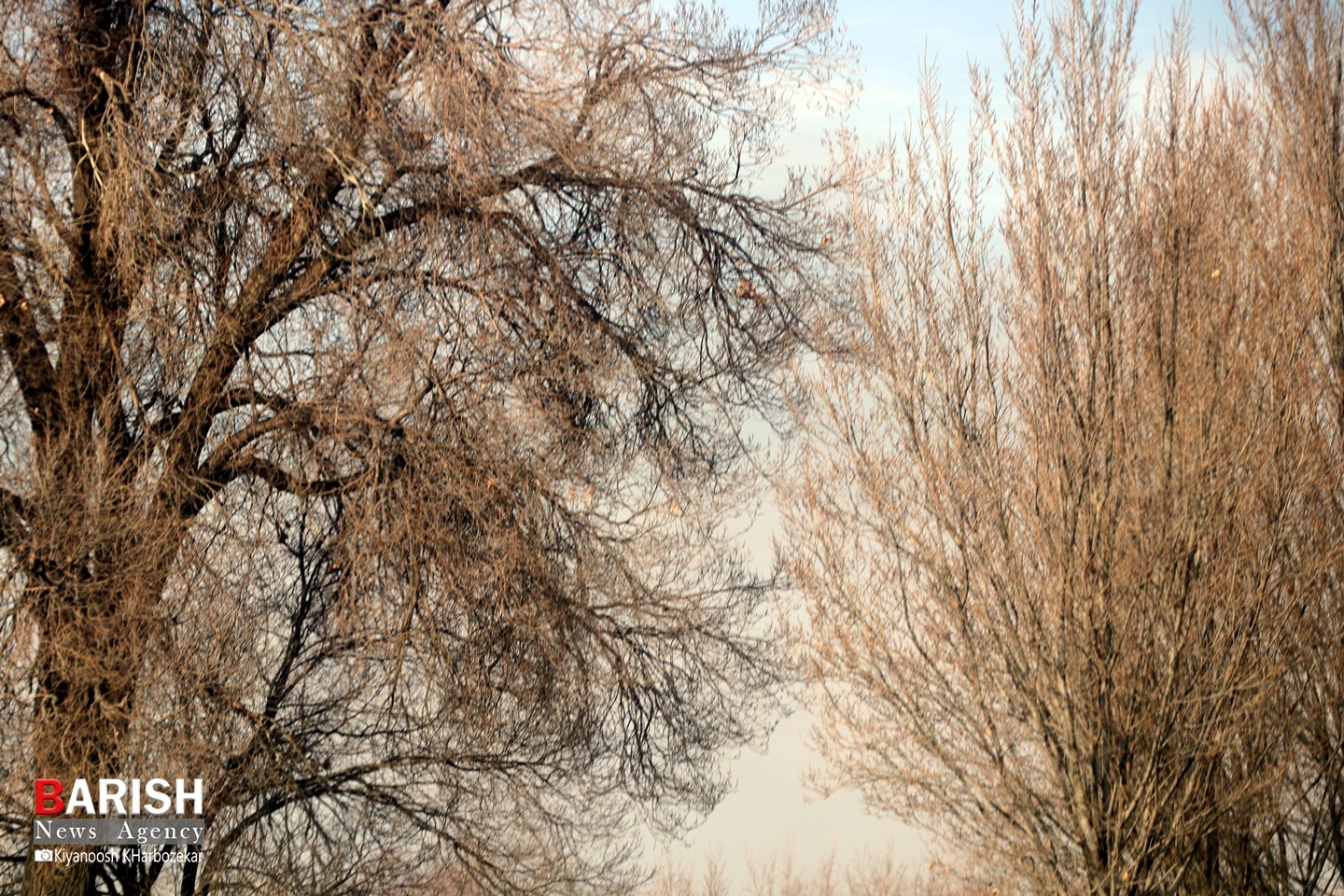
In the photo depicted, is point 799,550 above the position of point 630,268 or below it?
below

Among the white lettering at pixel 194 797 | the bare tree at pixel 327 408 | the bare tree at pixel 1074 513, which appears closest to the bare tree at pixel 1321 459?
the bare tree at pixel 1074 513

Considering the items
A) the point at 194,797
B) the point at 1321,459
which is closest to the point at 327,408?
the point at 194,797

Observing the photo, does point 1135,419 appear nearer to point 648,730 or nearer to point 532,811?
point 648,730

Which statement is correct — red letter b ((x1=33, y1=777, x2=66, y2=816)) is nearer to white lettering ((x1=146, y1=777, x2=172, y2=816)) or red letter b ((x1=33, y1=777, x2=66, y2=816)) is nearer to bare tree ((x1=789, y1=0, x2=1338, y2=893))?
white lettering ((x1=146, y1=777, x2=172, y2=816))

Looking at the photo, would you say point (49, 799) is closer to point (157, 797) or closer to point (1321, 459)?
point (157, 797)

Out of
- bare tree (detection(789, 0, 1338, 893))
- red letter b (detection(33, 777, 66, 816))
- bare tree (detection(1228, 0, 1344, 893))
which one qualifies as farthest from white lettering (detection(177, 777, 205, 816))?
bare tree (detection(1228, 0, 1344, 893))

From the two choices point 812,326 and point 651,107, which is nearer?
point 651,107

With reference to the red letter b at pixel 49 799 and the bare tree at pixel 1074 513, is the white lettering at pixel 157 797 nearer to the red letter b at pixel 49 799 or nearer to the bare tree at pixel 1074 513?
the red letter b at pixel 49 799

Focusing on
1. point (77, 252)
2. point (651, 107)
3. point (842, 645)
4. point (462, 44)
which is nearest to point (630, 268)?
point (651, 107)

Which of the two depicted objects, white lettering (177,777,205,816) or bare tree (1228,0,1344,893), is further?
bare tree (1228,0,1344,893)

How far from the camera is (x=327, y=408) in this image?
5922 millimetres

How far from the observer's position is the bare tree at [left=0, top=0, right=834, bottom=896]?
5.77 m

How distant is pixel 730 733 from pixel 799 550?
1274 millimetres

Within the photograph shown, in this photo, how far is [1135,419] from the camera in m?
6.50
